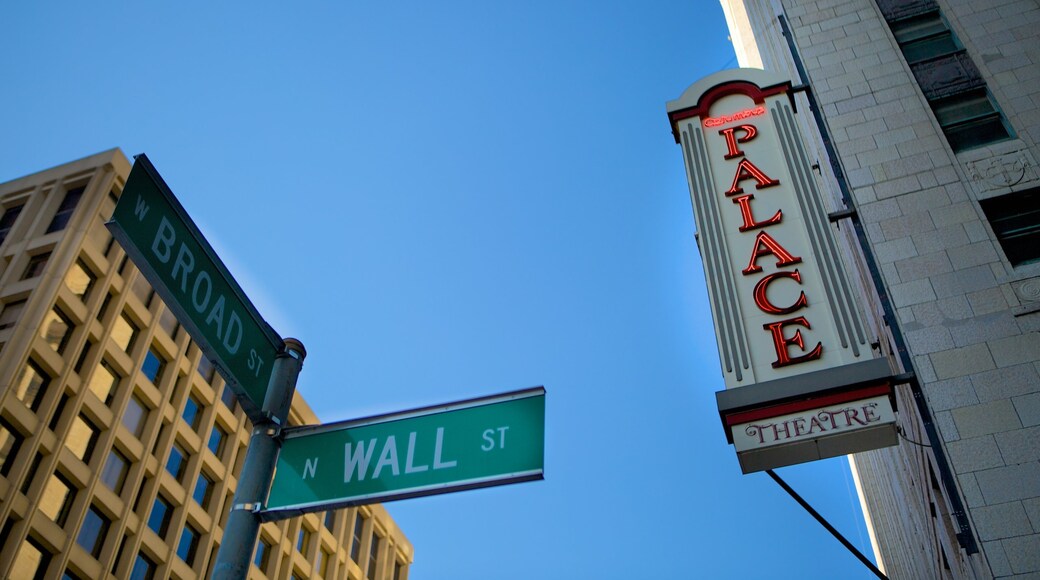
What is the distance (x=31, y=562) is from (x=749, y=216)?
91.7 feet

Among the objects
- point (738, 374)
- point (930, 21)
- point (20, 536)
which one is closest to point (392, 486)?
point (738, 374)

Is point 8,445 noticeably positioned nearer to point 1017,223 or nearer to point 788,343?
point 788,343

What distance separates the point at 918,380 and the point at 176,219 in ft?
34.4

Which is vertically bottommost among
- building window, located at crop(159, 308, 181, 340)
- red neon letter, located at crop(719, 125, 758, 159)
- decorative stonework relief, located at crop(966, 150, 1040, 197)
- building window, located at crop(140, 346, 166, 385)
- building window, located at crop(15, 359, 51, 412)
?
decorative stonework relief, located at crop(966, 150, 1040, 197)

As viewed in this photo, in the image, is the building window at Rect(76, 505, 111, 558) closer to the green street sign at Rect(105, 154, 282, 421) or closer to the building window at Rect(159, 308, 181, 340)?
the building window at Rect(159, 308, 181, 340)

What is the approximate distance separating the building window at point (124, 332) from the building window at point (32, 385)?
379 cm

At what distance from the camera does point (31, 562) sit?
29516 millimetres

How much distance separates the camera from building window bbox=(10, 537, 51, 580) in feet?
94.2

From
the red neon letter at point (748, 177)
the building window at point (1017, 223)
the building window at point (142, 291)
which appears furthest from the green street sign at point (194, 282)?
the building window at point (142, 291)

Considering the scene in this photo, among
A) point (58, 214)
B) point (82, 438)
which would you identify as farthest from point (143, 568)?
point (58, 214)

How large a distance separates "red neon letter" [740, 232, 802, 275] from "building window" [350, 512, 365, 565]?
138ft

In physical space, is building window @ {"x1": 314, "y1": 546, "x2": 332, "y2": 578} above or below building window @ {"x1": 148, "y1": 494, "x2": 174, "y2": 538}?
above

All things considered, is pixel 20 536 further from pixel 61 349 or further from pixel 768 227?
pixel 768 227

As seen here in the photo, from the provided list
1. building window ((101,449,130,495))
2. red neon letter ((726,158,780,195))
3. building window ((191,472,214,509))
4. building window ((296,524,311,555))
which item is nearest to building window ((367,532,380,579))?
building window ((296,524,311,555))
